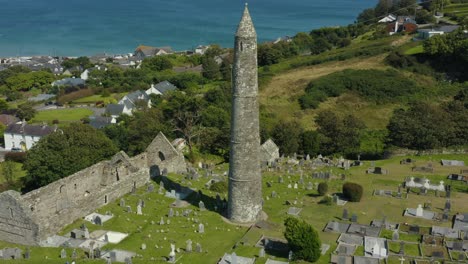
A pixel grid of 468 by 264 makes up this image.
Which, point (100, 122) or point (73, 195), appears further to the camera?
point (100, 122)

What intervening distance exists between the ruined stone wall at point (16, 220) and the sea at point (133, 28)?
10608 centimetres

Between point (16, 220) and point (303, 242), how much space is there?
44.5 feet

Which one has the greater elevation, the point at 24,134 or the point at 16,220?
the point at 24,134

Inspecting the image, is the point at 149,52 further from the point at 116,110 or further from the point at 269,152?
the point at 269,152

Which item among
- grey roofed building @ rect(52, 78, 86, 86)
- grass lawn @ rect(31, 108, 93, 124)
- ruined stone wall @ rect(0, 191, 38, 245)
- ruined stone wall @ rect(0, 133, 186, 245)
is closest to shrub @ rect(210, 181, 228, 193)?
ruined stone wall @ rect(0, 133, 186, 245)

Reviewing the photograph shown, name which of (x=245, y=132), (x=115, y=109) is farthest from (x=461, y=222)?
(x=115, y=109)

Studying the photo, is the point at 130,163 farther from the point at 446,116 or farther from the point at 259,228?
the point at 446,116

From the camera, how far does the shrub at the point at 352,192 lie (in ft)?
91.2

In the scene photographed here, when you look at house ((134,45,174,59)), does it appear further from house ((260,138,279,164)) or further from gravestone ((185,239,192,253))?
gravestone ((185,239,192,253))

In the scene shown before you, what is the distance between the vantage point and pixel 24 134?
5162cm

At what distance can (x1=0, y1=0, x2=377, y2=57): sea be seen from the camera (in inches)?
5246

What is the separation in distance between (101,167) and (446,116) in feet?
86.9

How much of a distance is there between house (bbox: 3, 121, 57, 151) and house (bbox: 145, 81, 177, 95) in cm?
2196

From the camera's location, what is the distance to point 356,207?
2728 cm
